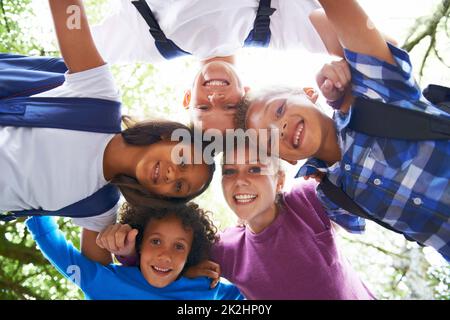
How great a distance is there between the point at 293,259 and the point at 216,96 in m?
0.56

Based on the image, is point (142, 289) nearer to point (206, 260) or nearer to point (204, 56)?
point (206, 260)

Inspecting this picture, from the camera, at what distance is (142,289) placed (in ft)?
4.60

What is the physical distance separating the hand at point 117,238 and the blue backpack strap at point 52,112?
11.8 inches

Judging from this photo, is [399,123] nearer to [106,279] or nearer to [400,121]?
[400,121]

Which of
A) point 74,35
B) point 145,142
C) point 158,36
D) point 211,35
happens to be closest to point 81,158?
point 145,142

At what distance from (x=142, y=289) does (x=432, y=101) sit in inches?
37.9

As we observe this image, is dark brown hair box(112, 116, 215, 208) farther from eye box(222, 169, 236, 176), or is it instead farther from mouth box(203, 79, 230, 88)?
mouth box(203, 79, 230, 88)

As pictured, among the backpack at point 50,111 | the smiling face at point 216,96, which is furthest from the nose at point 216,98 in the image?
the backpack at point 50,111

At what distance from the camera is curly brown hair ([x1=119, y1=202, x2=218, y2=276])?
146cm

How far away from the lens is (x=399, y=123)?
118cm

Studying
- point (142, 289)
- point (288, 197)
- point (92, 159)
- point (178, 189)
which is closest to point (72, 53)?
point (92, 159)

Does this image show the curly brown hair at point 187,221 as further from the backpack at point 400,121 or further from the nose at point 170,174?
the backpack at point 400,121

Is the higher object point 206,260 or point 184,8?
point 184,8

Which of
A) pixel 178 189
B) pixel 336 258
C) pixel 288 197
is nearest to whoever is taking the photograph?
pixel 178 189
